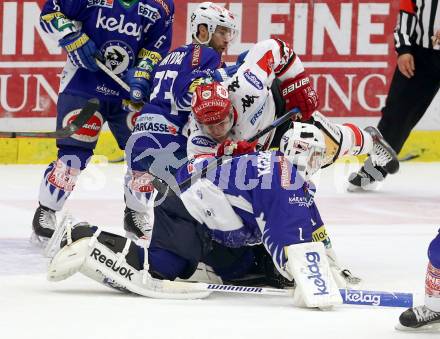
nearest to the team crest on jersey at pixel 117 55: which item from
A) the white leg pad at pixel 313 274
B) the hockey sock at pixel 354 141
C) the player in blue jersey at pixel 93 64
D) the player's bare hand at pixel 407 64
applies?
the player in blue jersey at pixel 93 64

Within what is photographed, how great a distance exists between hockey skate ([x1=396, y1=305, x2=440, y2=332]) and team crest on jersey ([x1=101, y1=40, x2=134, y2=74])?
2.30 m

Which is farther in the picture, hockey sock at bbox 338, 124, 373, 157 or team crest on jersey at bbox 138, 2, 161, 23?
team crest on jersey at bbox 138, 2, 161, 23

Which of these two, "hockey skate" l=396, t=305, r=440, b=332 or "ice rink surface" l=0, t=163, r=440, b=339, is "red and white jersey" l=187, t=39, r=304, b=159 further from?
"hockey skate" l=396, t=305, r=440, b=332

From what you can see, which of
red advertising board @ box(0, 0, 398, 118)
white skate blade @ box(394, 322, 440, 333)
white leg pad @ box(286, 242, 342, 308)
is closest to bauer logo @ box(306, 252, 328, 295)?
white leg pad @ box(286, 242, 342, 308)

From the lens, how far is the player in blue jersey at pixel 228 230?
14.7ft

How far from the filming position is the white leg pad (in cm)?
432

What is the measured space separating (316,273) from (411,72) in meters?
3.17

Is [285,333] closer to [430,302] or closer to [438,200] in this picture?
[430,302]

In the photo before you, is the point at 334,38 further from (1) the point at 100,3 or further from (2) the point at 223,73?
(2) the point at 223,73

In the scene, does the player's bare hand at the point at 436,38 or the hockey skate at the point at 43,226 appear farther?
the player's bare hand at the point at 436,38

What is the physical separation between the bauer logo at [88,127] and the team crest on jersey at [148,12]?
468 mm

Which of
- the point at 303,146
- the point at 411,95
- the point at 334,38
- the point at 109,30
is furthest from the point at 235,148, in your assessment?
the point at 334,38

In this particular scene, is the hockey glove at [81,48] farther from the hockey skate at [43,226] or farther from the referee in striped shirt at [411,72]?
the referee in striped shirt at [411,72]

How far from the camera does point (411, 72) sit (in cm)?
735
